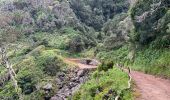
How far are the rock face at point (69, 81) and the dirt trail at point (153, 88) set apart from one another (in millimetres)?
14797

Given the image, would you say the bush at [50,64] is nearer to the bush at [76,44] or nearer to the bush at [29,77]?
the bush at [29,77]

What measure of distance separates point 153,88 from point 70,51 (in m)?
54.0

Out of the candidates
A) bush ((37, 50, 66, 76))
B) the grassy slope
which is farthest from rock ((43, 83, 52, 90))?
the grassy slope

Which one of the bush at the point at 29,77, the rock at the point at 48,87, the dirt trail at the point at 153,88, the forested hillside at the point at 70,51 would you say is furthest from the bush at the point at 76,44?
the dirt trail at the point at 153,88

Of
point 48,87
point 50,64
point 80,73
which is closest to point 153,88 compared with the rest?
point 80,73

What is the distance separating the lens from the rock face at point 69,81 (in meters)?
54.0

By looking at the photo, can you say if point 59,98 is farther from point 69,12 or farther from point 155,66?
point 69,12

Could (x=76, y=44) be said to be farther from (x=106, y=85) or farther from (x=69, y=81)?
(x=106, y=85)

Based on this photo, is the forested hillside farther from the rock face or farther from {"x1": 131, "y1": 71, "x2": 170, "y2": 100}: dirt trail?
{"x1": 131, "y1": 71, "x2": 170, "y2": 100}: dirt trail

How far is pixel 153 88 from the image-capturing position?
110 ft

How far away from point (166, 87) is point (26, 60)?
37840 mm

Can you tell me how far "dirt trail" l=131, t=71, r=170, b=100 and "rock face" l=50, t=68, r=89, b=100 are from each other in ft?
48.5

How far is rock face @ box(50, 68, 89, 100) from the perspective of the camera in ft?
177

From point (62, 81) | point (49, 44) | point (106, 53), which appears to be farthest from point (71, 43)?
point (62, 81)
